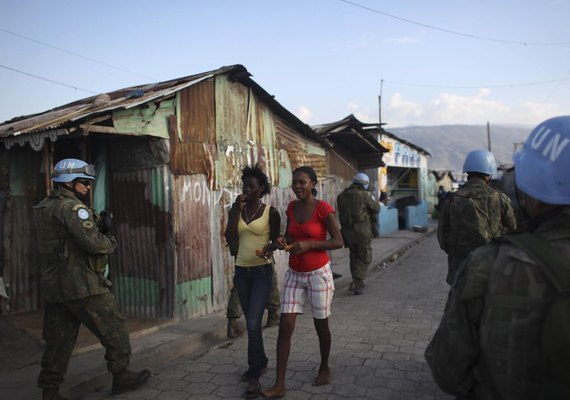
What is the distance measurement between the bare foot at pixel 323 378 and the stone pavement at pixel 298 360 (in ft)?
0.18

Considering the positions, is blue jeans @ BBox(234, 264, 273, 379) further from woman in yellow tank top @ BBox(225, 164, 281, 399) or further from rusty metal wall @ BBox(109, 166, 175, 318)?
rusty metal wall @ BBox(109, 166, 175, 318)

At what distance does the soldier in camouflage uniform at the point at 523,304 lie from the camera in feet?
4.25

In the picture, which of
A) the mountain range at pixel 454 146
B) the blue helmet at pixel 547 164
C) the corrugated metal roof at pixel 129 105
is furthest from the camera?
the mountain range at pixel 454 146

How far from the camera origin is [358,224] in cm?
768

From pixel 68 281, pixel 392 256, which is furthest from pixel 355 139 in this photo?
pixel 68 281

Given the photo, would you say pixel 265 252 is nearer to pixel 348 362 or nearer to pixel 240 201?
pixel 240 201

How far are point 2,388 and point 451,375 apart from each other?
396 cm

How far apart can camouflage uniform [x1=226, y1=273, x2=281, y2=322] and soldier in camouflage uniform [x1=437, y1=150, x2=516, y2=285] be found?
2104 mm

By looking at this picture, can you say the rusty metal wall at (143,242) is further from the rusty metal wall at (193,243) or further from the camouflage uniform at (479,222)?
the camouflage uniform at (479,222)

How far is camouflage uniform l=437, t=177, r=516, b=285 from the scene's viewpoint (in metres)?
4.10

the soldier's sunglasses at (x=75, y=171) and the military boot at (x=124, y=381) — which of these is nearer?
the soldier's sunglasses at (x=75, y=171)

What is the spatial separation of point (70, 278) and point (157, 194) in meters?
2.48

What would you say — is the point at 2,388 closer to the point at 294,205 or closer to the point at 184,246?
the point at 184,246

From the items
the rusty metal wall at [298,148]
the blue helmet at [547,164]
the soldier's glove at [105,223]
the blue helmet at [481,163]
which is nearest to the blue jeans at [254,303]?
the soldier's glove at [105,223]
